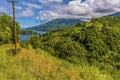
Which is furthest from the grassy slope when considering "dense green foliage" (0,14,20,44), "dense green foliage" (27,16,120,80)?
"dense green foliage" (0,14,20,44)

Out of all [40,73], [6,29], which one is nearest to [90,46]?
[6,29]

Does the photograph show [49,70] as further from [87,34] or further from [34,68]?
[87,34]

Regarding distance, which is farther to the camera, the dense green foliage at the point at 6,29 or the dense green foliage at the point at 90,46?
Answer: the dense green foliage at the point at 6,29

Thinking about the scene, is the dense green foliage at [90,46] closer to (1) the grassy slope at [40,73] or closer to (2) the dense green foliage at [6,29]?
(2) the dense green foliage at [6,29]

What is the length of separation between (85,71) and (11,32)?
6518 cm

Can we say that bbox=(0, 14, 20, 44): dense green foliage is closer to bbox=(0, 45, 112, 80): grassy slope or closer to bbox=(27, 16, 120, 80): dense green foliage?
bbox=(27, 16, 120, 80): dense green foliage

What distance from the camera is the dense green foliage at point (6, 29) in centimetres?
7346

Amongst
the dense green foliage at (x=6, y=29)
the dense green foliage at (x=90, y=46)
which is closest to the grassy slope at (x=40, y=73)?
the dense green foliage at (x=90, y=46)

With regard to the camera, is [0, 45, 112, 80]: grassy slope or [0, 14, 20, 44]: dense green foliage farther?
[0, 14, 20, 44]: dense green foliage

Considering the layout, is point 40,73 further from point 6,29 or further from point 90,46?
point 6,29

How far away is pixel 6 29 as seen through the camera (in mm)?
74438

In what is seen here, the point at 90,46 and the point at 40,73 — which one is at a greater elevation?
the point at 40,73

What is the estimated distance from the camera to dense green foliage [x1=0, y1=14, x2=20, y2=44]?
73.5 meters

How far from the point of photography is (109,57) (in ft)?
203
